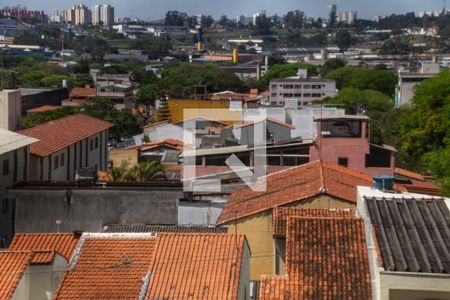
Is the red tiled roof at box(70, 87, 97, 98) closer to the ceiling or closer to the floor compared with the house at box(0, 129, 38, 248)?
closer to the floor

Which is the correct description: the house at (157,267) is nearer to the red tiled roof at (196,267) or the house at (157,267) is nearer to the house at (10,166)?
the red tiled roof at (196,267)

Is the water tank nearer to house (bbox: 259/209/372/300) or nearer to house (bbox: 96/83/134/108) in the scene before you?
house (bbox: 259/209/372/300)

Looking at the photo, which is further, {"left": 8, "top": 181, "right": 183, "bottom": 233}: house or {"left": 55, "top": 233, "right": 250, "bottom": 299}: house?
{"left": 8, "top": 181, "right": 183, "bottom": 233}: house

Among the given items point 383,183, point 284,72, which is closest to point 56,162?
point 383,183

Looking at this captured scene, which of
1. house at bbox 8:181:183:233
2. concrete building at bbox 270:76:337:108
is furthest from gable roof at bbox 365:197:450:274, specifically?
concrete building at bbox 270:76:337:108

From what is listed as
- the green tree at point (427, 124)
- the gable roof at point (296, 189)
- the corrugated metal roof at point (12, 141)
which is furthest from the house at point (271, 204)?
the green tree at point (427, 124)

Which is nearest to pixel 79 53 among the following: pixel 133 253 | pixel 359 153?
pixel 359 153
